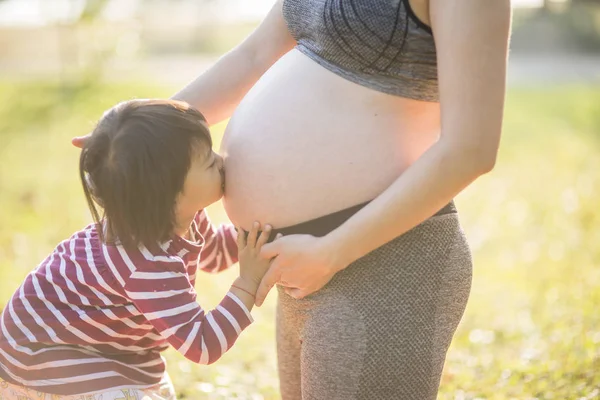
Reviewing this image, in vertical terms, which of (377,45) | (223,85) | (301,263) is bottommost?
(301,263)

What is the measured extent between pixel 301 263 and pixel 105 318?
579 mm

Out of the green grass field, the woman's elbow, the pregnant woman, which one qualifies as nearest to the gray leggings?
the pregnant woman

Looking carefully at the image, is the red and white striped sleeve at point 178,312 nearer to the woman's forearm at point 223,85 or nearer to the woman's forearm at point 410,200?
the woman's forearm at point 410,200

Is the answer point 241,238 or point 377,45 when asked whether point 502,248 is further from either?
point 377,45

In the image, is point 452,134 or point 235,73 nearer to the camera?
point 452,134

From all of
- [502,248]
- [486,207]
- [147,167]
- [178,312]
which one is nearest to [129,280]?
[178,312]

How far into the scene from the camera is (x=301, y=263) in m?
1.78

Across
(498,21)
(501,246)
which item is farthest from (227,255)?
(501,246)

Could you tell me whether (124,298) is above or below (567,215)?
above

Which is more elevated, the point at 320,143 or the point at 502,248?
the point at 320,143

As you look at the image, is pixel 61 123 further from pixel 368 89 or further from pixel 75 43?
pixel 368 89

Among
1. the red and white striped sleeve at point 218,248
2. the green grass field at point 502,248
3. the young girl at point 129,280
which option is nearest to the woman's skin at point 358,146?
the young girl at point 129,280

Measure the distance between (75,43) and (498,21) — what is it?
14.1 m

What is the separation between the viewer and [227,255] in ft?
7.80
